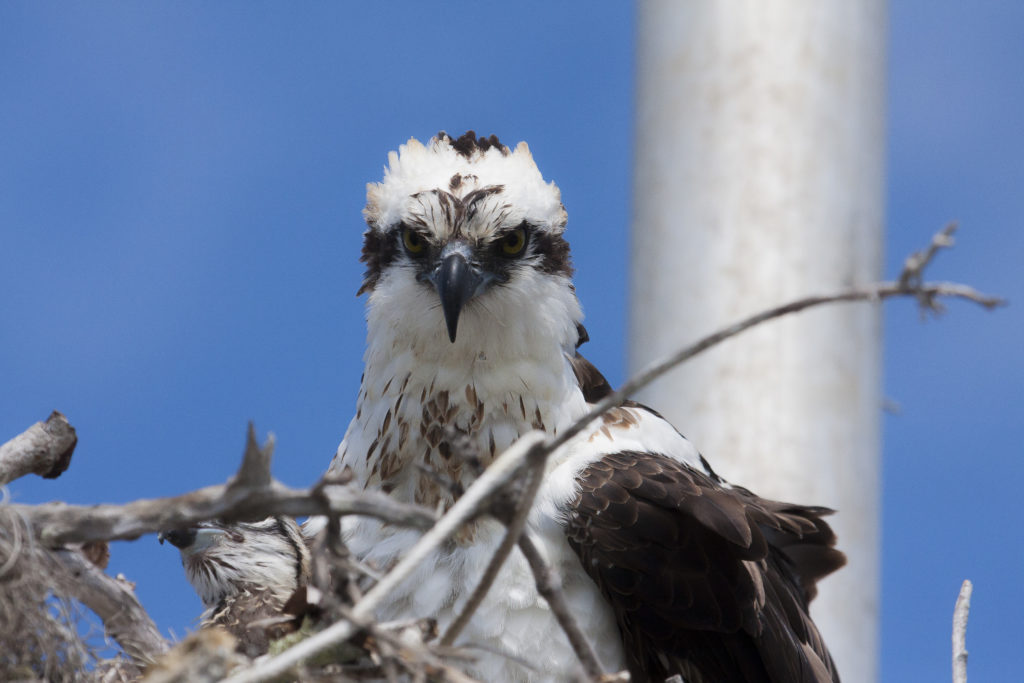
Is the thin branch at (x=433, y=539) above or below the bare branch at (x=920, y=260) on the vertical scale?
below

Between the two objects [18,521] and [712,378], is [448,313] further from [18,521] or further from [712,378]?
[712,378]

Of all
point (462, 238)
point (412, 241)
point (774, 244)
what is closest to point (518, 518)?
point (462, 238)

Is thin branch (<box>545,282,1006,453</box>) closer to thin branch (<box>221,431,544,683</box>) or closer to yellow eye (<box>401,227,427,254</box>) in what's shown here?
thin branch (<box>221,431,544,683</box>)

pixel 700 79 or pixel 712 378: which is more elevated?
pixel 700 79

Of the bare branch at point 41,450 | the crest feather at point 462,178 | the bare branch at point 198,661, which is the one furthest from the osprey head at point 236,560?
the bare branch at point 198,661

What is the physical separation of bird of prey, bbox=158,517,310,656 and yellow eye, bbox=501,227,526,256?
1091mm

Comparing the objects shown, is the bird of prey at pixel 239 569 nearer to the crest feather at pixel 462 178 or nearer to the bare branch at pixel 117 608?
the bare branch at pixel 117 608

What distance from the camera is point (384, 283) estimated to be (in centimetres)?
443

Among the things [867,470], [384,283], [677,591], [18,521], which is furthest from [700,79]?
[18,521]

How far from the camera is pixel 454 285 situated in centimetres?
401

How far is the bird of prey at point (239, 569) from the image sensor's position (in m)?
3.85

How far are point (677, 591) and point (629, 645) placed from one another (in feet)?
0.73

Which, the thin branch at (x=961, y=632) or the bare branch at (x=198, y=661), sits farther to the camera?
the thin branch at (x=961, y=632)

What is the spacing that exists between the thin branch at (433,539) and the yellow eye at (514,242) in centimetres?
182
